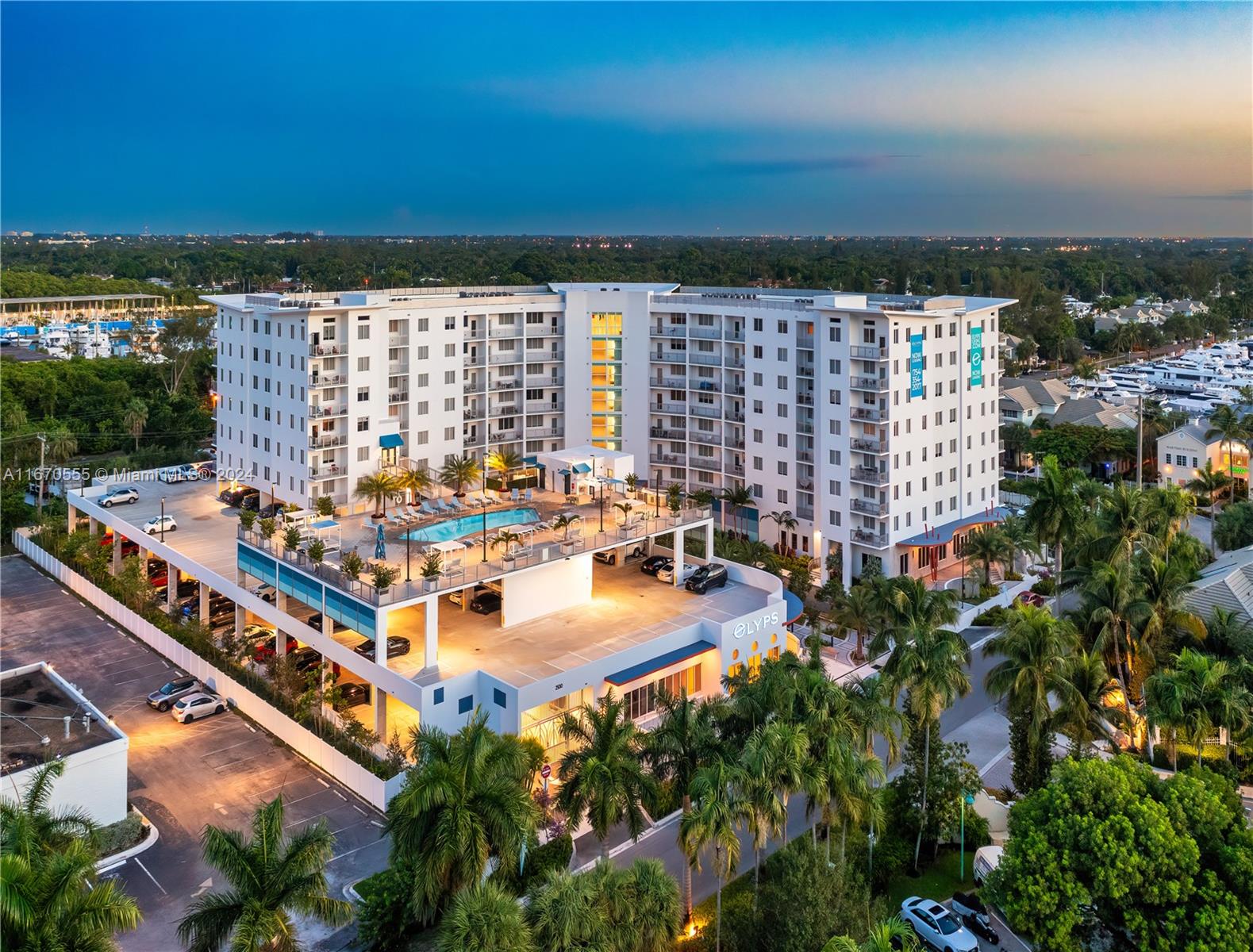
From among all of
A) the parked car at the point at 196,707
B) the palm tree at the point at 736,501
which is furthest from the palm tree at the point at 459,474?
the parked car at the point at 196,707

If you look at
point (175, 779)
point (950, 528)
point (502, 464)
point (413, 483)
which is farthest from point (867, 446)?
point (175, 779)

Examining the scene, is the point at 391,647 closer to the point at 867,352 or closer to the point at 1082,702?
the point at 1082,702

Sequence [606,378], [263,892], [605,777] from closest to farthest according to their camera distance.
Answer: [263,892]
[605,777]
[606,378]

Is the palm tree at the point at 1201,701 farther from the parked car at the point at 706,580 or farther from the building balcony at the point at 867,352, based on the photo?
the building balcony at the point at 867,352

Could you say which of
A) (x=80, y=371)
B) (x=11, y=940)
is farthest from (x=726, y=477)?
(x=80, y=371)

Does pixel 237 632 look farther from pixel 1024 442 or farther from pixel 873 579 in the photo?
pixel 1024 442

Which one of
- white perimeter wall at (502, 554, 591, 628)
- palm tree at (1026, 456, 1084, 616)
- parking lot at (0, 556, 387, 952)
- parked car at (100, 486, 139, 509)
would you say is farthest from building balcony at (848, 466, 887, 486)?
parked car at (100, 486, 139, 509)
